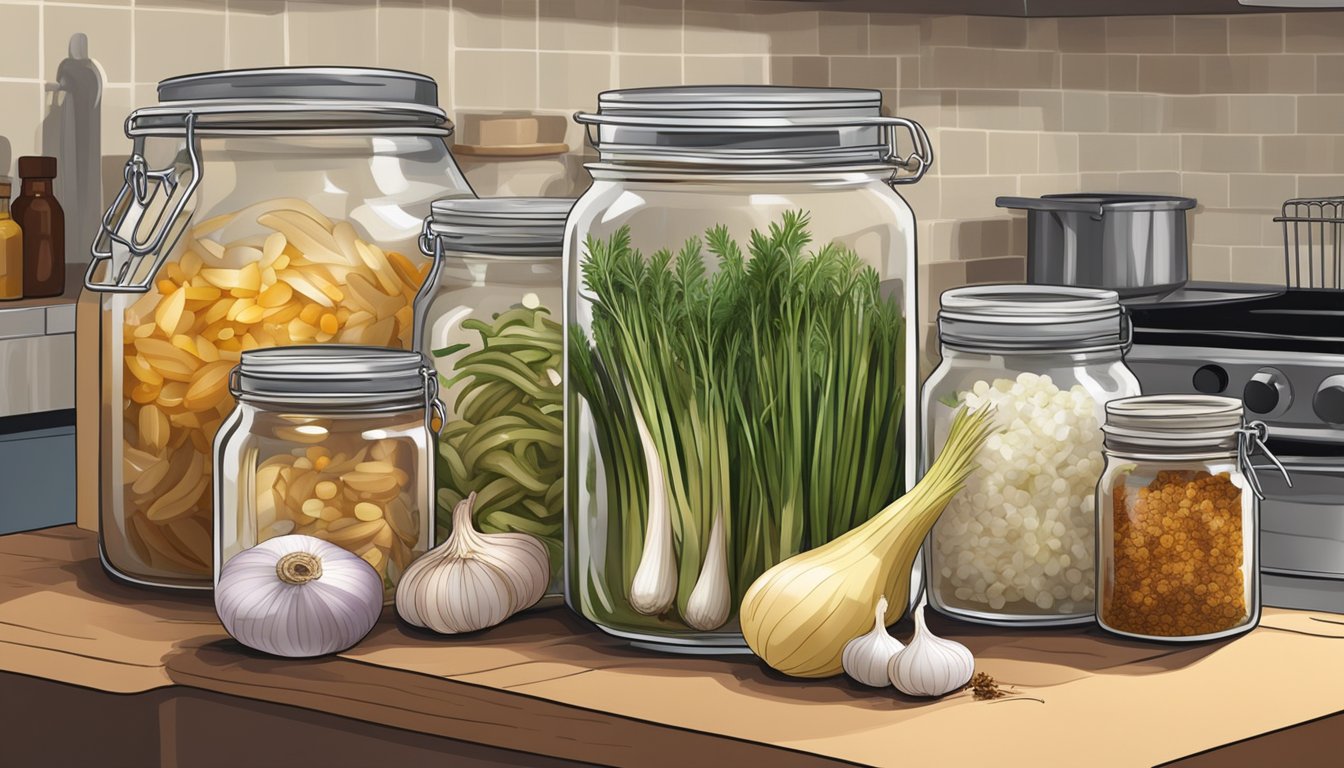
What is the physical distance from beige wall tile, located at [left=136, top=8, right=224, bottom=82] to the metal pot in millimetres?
1138

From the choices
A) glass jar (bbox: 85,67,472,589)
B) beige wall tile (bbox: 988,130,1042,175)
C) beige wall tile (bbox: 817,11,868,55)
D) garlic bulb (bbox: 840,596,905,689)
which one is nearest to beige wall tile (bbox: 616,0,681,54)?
beige wall tile (bbox: 817,11,868,55)

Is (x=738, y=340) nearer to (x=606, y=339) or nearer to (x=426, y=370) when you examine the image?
(x=606, y=339)

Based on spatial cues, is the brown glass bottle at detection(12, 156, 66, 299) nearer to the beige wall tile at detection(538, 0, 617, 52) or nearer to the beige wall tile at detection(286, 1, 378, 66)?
the beige wall tile at detection(286, 1, 378, 66)

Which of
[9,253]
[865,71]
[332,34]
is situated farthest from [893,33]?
[9,253]

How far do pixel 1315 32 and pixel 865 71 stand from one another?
2.68 feet

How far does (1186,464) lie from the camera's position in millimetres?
840

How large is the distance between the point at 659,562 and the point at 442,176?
36 centimetres

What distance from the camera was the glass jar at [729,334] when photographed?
0.81m

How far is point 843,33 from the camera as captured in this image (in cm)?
219

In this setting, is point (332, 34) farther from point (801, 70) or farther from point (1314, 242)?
point (1314, 242)

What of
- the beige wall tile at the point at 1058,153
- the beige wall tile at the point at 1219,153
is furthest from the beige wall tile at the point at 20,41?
the beige wall tile at the point at 1219,153

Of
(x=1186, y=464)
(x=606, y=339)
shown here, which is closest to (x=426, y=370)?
(x=606, y=339)

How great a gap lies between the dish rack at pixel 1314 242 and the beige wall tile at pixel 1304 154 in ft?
0.20

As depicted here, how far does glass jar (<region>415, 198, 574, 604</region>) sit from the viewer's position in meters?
0.92
